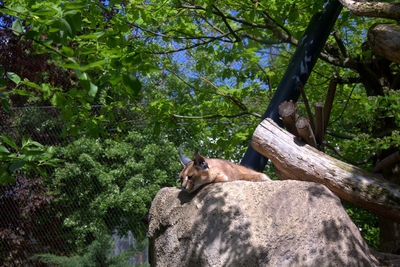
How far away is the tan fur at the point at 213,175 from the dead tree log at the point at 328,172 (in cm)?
36

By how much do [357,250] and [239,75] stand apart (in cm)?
401

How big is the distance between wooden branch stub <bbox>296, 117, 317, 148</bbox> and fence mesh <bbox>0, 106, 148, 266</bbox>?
5.96 metres

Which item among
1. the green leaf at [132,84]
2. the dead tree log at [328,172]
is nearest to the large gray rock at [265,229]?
the dead tree log at [328,172]

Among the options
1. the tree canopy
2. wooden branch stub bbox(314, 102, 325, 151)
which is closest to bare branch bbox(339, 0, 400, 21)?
the tree canopy

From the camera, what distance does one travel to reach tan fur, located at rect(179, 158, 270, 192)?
13.1 ft

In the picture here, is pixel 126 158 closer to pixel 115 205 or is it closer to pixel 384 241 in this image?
pixel 115 205

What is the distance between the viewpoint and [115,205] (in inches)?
409

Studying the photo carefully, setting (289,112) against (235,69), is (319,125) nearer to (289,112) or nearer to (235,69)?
(289,112)

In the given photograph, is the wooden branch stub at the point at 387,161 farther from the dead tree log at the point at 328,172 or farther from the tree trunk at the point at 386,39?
the tree trunk at the point at 386,39

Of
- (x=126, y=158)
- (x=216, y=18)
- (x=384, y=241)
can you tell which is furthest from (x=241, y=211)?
(x=126, y=158)

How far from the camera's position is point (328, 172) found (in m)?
4.25

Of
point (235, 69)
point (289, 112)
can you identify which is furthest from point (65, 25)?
point (235, 69)

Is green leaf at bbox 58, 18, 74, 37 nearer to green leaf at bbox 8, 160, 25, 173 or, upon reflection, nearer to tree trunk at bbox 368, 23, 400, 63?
green leaf at bbox 8, 160, 25, 173

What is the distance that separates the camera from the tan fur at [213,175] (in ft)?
13.1
